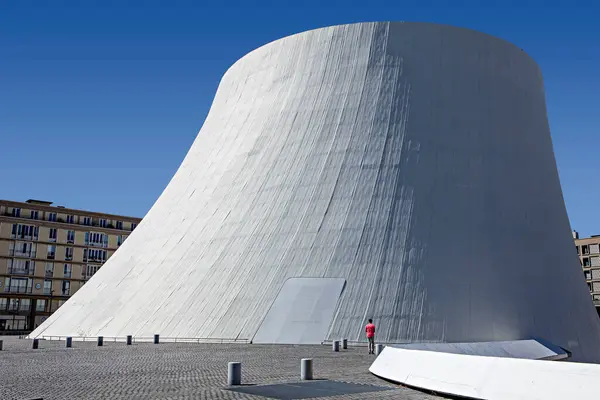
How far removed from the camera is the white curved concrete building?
19.1 meters

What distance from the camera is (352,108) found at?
73.5ft

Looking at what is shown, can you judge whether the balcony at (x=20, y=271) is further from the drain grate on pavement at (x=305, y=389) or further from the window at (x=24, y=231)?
the drain grate on pavement at (x=305, y=389)

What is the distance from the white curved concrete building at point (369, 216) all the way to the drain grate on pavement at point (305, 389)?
9.09m

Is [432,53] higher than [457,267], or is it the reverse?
[432,53]

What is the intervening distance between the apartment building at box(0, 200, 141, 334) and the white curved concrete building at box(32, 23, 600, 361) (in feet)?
111

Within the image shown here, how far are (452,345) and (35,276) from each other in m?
51.3

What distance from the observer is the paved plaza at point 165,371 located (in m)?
8.38

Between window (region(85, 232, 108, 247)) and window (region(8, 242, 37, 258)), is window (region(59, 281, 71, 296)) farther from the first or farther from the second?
window (region(85, 232, 108, 247))

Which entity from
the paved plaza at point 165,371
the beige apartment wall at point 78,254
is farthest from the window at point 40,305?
the paved plaza at point 165,371

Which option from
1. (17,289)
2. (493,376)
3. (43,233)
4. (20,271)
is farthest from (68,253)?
(493,376)

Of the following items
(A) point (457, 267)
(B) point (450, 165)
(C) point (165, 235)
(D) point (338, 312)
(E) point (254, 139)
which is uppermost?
(E) point (254, 139)

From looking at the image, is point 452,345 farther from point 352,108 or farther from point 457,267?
point 352,108

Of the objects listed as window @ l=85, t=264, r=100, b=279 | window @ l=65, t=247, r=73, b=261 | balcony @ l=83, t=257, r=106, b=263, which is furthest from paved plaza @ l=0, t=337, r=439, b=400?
balcony @ l=83, t=257, r=106, b=263

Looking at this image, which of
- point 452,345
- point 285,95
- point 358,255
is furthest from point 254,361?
point 285,95
